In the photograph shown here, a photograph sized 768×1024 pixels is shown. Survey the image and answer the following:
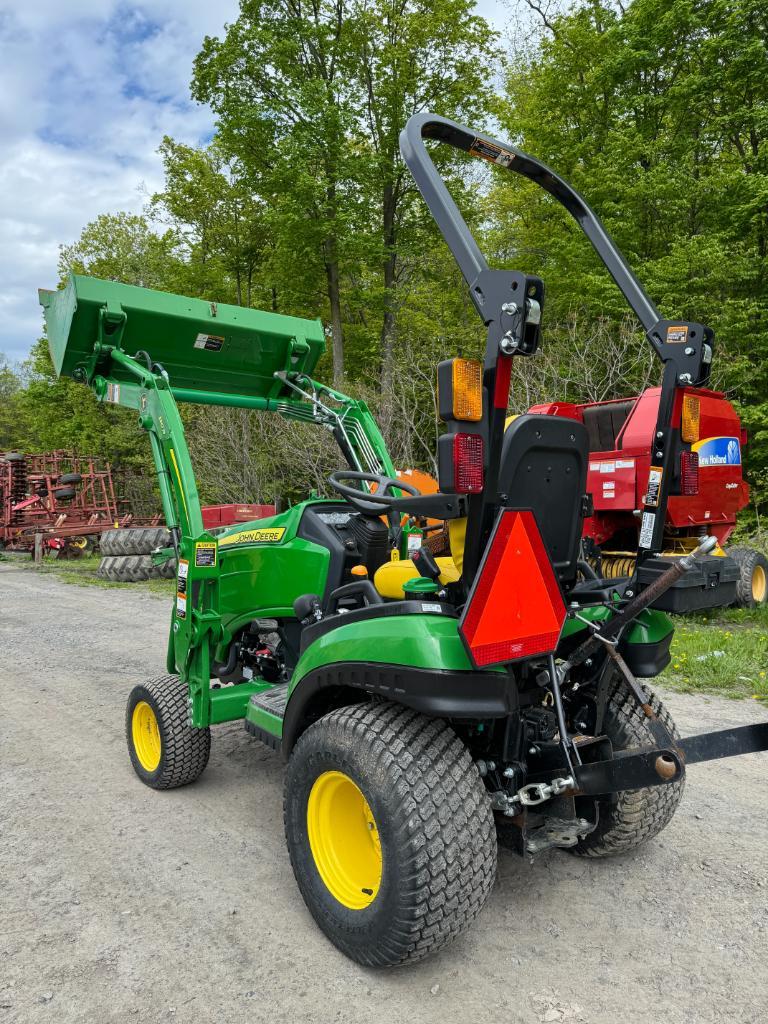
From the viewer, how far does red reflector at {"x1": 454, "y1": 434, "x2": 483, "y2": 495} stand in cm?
201

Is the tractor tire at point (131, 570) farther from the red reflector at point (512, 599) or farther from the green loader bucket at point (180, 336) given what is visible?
the red reflector at point (512, 599)

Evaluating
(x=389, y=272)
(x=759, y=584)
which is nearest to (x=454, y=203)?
(x=759, y=584)

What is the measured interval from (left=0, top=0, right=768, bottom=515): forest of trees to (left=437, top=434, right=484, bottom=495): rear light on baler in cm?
989

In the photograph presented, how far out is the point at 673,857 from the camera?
9.88ft

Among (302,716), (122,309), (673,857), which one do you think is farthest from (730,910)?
(122,309)

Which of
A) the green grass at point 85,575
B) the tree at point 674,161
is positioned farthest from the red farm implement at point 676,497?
the green grass at point 85,575

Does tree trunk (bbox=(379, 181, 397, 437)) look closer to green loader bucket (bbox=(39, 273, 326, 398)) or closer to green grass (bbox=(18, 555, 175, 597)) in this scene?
green grass (bbox=(18, 555, 175, 597))

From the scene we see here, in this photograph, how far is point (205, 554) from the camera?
3.43 m

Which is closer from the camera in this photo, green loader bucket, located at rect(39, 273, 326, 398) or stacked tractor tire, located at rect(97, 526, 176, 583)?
green loader bucket, located at rect(39, 273, 326, 398)

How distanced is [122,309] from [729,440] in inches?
249

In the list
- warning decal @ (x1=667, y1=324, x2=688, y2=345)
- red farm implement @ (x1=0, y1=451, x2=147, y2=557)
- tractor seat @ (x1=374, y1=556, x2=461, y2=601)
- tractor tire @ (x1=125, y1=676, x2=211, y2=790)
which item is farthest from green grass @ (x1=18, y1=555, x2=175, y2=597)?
warning decal @ (x1=667, y1=324, x2=688, y2=345)

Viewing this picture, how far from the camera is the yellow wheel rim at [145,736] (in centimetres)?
377

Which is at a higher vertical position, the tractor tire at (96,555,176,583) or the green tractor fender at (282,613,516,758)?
the green tractor fender at (282,613,516,758)

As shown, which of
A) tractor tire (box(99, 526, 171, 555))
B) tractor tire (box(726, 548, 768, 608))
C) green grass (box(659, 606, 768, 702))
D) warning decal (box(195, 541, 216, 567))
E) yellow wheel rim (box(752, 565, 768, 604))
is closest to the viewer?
warning decal (box(195, 541, 216, 567))
